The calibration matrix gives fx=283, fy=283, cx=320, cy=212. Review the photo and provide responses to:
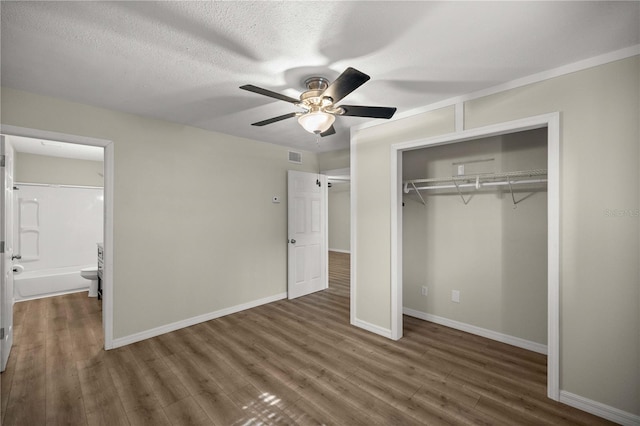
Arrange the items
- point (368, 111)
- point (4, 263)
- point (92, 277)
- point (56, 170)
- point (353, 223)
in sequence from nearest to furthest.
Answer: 1. point (368, 111)
2. point (4, 263)
3. point (353, 223)
4. point (92, 277)
5. point (56, 170)

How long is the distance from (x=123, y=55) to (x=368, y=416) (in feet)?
10.0

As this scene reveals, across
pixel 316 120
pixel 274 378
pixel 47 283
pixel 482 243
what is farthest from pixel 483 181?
pixel 47 283

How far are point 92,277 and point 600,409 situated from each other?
6.39 meters

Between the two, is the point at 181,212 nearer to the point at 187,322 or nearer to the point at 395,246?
the point at 187,322

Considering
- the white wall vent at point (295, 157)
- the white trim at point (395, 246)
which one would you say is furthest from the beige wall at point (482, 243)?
the white wall vent at point (295, 157)

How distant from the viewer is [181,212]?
357 cm

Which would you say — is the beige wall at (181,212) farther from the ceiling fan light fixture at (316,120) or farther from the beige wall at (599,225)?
the beige wall at (599,225)

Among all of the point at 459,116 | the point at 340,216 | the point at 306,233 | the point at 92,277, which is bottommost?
the point at 92,277

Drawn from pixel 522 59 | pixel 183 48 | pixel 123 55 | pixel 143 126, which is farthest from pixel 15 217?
pixel 522 59

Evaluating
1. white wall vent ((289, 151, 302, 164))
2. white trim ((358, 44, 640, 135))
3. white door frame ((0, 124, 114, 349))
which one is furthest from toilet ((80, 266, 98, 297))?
white trim ((358, 44, 640, 135))

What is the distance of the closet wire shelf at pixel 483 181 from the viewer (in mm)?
2840

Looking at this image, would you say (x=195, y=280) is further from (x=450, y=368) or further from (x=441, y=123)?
(x=441, y=123)

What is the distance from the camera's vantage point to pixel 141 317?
323 cm

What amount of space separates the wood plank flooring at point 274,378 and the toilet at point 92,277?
1.07m
